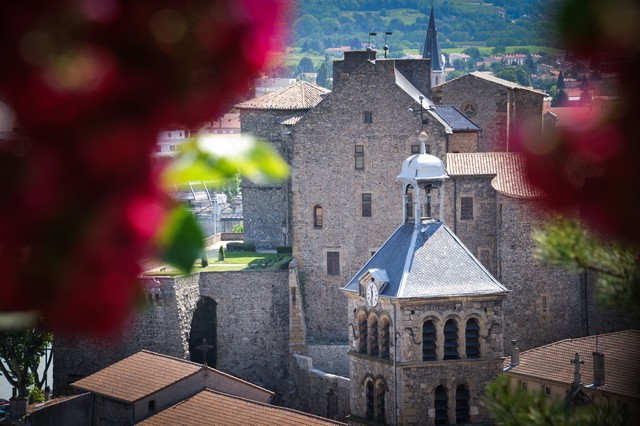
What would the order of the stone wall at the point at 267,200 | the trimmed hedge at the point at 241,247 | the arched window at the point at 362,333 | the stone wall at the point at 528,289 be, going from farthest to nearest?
the trimmed hedge at the point at 241,247 → the stone wall at the point at 267,200 → the stone wall at the point at 528,289 → the arched window at the point at 362,333

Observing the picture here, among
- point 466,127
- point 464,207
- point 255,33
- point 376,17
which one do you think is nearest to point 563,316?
point 464,207

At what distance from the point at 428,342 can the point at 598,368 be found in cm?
429

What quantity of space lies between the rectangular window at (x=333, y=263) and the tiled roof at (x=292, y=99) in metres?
6.06

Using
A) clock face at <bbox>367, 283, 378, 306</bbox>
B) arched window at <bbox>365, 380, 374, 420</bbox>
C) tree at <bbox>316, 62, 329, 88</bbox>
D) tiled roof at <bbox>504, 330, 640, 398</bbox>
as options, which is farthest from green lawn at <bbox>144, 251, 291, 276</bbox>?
tree at <bbox>316, 62, 329, 88</bbox>

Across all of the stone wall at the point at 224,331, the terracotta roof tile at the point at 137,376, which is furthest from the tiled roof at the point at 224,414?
the stone wall at the point at 224,331

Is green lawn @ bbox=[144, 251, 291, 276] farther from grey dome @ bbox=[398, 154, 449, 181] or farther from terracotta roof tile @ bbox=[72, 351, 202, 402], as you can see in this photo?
grey dome @ bbox=[398, 154, 449, 181]

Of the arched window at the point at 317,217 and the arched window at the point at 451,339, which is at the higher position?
the arched window at the point at 317,217

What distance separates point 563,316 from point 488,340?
8958mm

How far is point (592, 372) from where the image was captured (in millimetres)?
34781

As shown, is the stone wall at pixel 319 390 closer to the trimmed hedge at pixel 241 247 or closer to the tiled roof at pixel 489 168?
the trimmed hedge at pixel 241 247

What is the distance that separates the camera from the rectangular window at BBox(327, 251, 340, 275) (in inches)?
1709

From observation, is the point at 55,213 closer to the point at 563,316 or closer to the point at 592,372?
the point at 592,372

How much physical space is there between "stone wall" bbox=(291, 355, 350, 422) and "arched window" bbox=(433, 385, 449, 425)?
19.9 feet

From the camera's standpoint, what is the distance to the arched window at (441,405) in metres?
32.4
